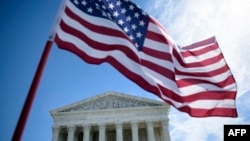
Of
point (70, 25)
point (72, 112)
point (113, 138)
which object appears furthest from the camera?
point (113, 138)

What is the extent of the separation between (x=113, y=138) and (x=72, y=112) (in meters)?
8.24

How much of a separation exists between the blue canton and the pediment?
32.0 meters

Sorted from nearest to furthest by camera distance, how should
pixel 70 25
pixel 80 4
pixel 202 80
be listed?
pixel 70 25, pixel 80 4, pixel 202 80

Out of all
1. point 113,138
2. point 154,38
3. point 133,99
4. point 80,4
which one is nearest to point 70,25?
point 80,4

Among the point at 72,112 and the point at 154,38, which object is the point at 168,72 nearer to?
the point at 154,38

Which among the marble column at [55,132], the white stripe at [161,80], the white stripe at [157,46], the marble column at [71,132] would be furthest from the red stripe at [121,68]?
the marble column at [55,132]

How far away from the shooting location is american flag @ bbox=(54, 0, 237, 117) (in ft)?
22.4

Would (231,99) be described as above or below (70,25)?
below

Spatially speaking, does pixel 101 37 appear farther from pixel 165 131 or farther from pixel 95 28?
pixel 165 131

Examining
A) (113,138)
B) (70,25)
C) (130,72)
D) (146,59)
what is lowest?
(113,138)

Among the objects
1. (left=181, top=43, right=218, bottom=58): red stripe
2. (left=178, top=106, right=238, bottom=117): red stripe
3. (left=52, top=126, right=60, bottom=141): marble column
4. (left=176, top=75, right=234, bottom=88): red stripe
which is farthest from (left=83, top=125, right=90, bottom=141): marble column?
(left=178, top=106, right=238, bottom=117): red stripe

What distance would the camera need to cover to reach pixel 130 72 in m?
6.87

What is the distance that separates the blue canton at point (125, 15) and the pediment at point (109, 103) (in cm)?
3200

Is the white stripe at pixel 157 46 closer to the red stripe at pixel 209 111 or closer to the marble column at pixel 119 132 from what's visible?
the red stripe at pixel 209 111
